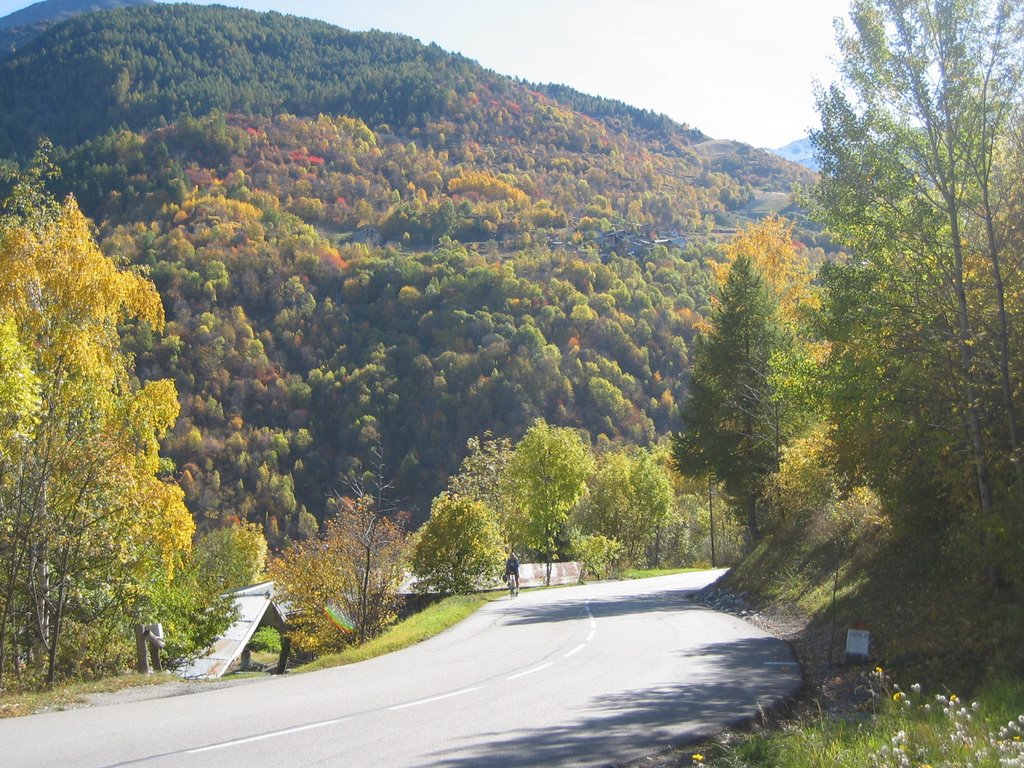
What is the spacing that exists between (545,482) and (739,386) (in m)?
18.5

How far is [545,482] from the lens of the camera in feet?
149

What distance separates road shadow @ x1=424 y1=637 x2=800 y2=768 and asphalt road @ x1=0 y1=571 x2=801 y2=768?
21mm

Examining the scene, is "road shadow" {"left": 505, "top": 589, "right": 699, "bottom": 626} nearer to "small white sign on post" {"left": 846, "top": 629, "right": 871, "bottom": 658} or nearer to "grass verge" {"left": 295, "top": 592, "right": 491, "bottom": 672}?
"grass verge" {"left": 295, "top": 592, "right": 491, "bottom": 672}

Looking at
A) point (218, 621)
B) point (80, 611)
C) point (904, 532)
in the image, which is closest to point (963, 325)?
point (904, 532)

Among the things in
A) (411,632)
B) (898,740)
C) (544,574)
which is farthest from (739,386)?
(898,740)

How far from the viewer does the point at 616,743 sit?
7816mm

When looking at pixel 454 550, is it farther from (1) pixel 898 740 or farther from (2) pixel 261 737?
(1) pixel 898 740

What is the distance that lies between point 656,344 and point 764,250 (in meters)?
103

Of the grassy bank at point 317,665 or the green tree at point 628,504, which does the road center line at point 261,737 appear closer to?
the grassy bank at point 317,665

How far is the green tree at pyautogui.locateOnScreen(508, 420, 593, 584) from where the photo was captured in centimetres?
4503

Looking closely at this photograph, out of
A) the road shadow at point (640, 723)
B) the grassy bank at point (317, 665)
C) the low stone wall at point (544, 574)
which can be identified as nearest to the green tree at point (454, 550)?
the grassy bank at point (317, 665)

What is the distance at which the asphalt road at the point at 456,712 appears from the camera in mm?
7227

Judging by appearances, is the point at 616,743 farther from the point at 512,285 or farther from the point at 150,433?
the point at 512,285

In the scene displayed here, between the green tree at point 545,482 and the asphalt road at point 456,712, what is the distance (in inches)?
1152
